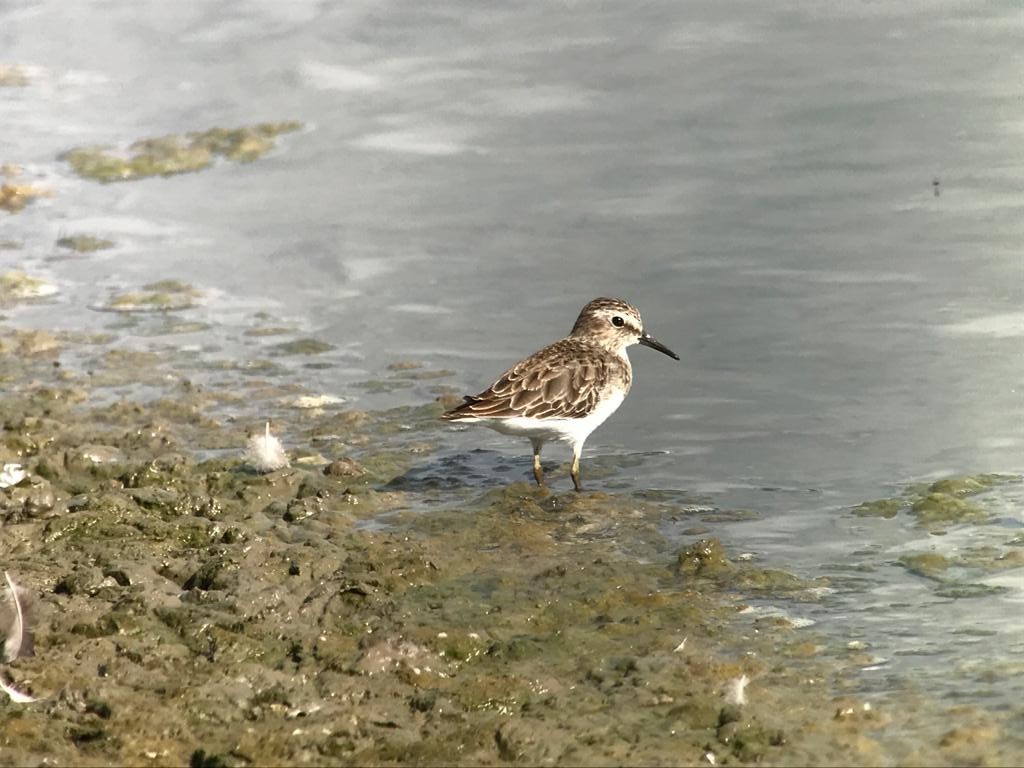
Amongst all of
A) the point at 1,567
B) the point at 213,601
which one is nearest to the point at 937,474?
the point at 213,601

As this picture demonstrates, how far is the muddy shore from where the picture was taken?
20.9 ft

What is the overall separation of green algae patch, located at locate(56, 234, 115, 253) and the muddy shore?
5165 millimetres

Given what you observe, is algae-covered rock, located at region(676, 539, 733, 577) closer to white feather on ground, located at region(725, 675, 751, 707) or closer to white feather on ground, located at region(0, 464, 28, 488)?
white feather on ground, located at region(725, 675, 751, 707)

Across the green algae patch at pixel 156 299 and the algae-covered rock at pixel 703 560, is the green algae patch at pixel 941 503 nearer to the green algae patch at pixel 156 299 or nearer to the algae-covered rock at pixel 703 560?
the algae-covered rock at pixel 703 560

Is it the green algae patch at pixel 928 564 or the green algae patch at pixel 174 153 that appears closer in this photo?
the green algae patch at pixel 928 564

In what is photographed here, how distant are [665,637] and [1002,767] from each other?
2.09 metres

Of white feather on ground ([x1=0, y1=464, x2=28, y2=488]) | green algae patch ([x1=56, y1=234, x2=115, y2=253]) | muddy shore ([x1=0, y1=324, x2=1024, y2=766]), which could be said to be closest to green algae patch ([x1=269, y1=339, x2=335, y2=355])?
muddy shore ([x1=0, y1=324, x2=1024, y2=766])

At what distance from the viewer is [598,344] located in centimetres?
1221

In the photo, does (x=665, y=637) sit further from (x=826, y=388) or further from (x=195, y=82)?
(x=195, y=82)

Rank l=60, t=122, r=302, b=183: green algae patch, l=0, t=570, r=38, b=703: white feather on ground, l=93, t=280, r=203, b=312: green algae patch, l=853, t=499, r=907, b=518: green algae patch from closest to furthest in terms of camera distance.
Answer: l=0, t=570, r=38, b=703: white feather on ground, l=853, t=499, r=907, b=518: green algae patch, l=93, t=280, r=203, b=312: green algae patch, l=60, t=122, r=302, b=183: green algae patch

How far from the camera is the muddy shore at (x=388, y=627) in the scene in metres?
6.36

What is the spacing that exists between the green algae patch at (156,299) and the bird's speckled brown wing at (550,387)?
14.9 ft

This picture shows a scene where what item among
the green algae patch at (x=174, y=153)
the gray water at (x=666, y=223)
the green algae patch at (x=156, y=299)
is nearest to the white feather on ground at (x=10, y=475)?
the gray water at (x=666, y=223)

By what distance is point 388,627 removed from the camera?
7703mm
